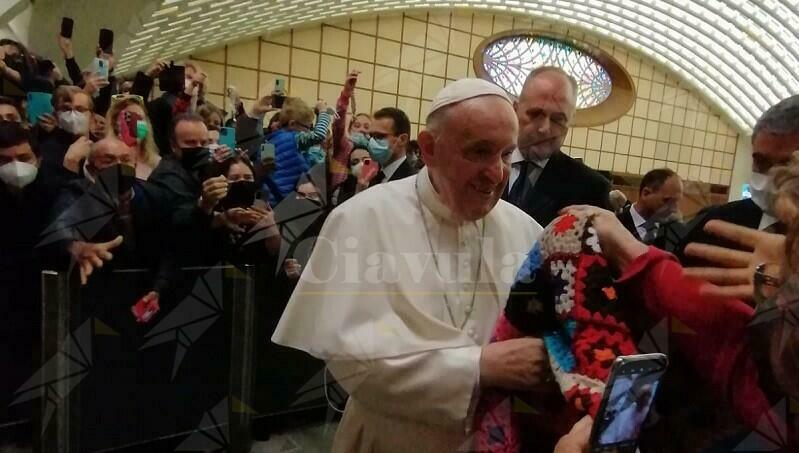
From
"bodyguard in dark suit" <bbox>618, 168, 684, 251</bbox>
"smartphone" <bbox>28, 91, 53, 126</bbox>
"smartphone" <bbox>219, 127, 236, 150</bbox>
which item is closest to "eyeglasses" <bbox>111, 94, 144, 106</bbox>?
"smartphone" <bbox>28, 91, 53, 126</bbox>

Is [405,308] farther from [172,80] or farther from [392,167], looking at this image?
[172,80]

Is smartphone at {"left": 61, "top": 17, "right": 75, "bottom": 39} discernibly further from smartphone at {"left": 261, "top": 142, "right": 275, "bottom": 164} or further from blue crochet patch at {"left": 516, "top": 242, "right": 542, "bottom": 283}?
blue crochet patch at {"left": 516, "top": 242, "right": 542, "bottom": 283}

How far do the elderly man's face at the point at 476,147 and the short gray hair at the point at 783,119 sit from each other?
72cm

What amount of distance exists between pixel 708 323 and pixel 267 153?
7.09 feet

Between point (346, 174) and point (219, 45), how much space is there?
137 centimetres

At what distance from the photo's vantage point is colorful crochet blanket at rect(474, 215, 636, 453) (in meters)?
0.74

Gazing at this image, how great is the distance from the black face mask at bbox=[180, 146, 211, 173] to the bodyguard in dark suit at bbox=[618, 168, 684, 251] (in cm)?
171

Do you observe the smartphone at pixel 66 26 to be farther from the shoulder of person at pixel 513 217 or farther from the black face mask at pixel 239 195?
the shoulder of person at pixel 513 217

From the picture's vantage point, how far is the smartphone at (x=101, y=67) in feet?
8.28

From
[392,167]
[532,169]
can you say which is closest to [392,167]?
[392,167]

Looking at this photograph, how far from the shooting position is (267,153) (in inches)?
100

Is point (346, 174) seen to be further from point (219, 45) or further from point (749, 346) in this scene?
point (749, 346)

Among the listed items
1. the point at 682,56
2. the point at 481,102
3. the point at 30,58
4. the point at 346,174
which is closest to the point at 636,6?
the point at 682,56

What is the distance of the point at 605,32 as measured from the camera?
2.94 metres
